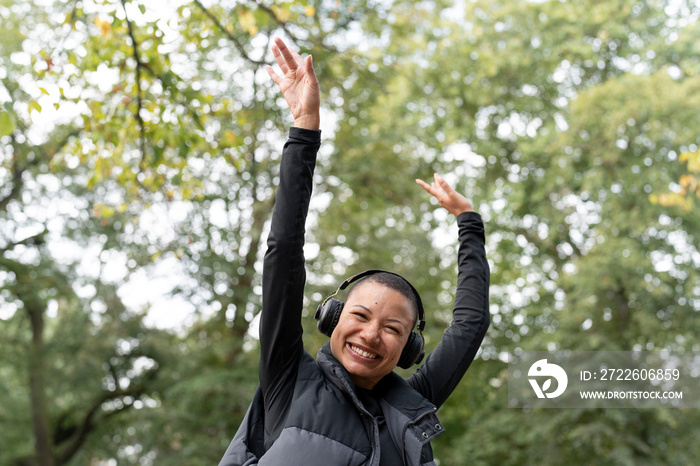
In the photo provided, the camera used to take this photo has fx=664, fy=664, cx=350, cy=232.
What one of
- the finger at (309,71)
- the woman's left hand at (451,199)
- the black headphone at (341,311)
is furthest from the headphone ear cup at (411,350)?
the finger at (309,71)

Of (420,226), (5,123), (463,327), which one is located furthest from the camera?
(420,226)

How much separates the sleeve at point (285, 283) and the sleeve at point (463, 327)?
1.89 ft

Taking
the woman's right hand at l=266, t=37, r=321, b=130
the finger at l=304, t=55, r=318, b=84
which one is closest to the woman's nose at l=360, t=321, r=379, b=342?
the woman's right hand at l=266, t=37, r=321, b=130

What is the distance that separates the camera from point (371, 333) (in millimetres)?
1796

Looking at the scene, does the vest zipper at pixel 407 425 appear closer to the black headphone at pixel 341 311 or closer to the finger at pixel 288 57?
the black headphone at pixel 341 311

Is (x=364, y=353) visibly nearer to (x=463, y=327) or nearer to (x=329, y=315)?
(x=329, y=315)

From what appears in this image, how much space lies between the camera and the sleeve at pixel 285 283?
1675 mm

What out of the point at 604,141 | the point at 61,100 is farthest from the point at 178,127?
the point at 604,141

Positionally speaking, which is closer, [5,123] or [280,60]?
[280,60]

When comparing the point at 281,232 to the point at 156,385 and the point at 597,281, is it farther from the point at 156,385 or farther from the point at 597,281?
the point at 156,385

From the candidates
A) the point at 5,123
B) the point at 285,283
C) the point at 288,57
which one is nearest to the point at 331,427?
the point at 285,283

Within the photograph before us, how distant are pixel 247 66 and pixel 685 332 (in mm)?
8252

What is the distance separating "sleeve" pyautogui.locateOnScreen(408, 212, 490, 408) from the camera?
2184 mm

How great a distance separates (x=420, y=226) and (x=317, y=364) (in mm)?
11428
